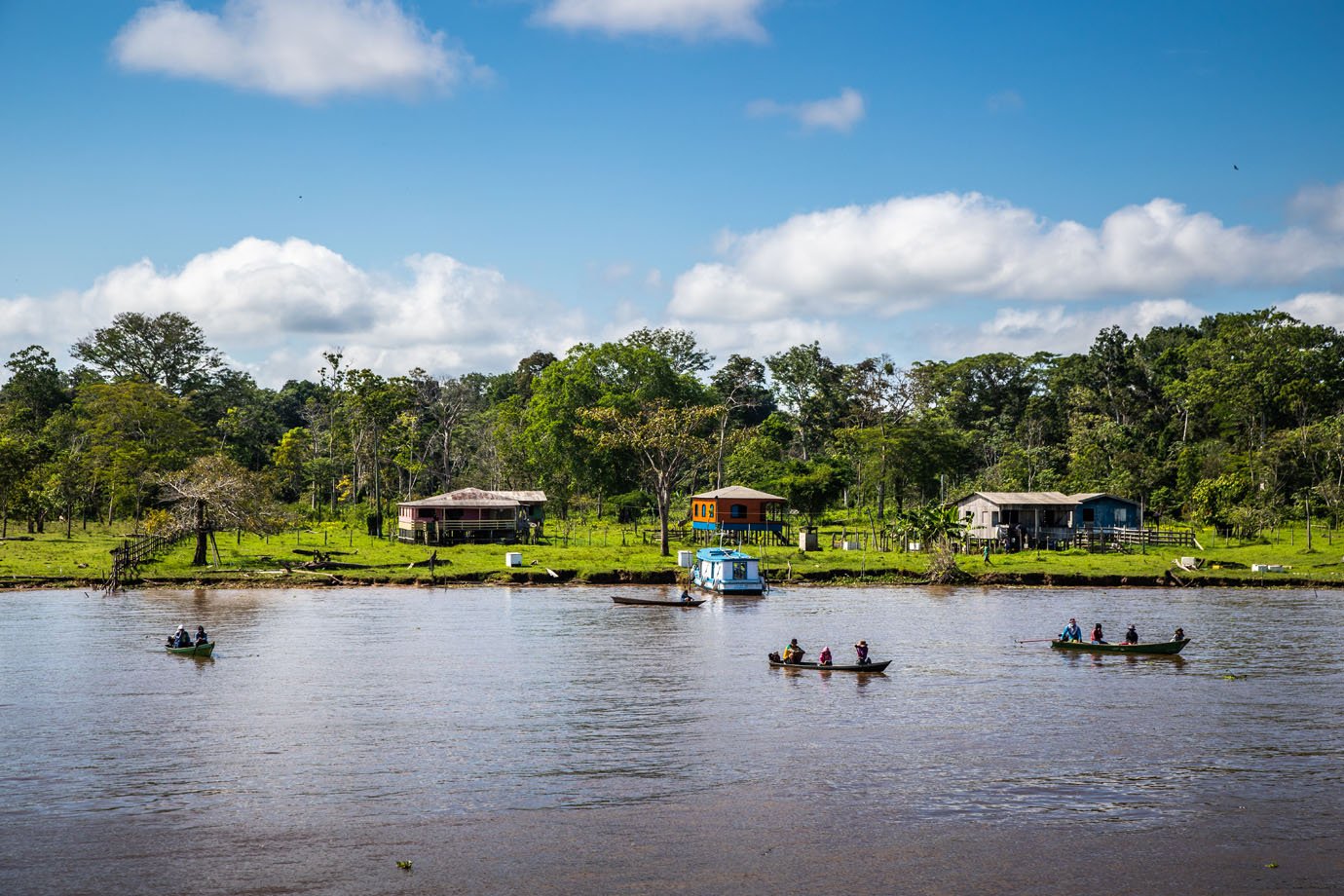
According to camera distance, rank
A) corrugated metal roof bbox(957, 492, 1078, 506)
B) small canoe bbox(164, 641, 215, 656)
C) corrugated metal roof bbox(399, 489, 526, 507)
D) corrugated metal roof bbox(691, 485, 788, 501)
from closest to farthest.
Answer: small canoe bbox(164, 641, 215, 656)
corrugated metal roof bbox(957, 492, 1078, 506)
corrugated metal roof bbox(691, 485, 788, 501)
corrugated metal roof bbox(399, 489, 526, 507)

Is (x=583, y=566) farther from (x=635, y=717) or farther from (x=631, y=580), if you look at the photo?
(x=635, y=717)

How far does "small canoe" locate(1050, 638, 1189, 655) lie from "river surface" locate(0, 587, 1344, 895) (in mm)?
728

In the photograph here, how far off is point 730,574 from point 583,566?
40.4 feet

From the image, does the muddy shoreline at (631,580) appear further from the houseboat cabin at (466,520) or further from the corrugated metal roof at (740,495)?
the houseboat cabin at (466,520)

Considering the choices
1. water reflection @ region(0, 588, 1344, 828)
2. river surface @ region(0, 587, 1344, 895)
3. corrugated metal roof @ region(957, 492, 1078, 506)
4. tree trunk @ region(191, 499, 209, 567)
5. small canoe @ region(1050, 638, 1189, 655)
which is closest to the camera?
river surface @ region(0, 587, 1344, 895)

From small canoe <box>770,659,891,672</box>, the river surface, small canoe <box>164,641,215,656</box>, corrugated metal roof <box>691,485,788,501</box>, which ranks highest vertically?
corrugated metal roof <box>691,485,788,501</box>

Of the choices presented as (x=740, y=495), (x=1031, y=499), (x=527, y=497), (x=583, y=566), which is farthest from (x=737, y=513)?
(x=1031, y=499)

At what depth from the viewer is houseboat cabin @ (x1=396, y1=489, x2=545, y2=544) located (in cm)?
9794

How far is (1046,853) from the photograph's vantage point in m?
25.2

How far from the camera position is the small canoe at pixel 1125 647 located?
4794cm

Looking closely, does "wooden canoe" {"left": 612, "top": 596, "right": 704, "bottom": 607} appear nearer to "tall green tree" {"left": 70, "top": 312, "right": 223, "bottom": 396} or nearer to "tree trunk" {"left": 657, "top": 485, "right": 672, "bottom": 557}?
"tree trunk" {"left": 657, "top": 485, "right": 672, "bottom": 557}

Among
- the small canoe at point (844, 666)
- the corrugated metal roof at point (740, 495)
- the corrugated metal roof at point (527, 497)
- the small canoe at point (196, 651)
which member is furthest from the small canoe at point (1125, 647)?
the corrugated metal roof at point (527, 497)

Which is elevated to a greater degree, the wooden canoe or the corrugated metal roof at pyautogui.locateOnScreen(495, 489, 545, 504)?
the corrugated metal roof at pyautogui.locateOnScreen(495, 489, 545, 504)

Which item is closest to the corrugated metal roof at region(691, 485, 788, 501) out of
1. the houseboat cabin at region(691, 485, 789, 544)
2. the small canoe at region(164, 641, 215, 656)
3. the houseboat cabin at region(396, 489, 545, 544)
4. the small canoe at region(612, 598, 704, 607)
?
the houseboat cabin at region(691, 485, 789, 544)
